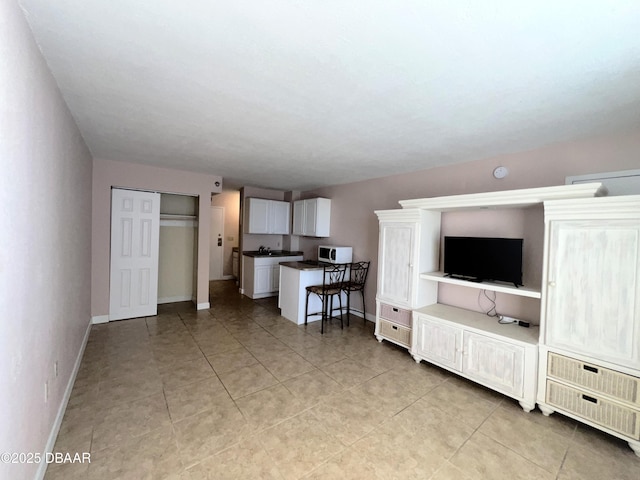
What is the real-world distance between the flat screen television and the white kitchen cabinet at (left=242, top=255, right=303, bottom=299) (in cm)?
344

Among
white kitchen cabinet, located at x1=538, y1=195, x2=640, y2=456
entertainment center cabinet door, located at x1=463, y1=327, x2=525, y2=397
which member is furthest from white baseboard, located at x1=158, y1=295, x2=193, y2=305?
white kitchen cabinet, located at x1=538, y1=195, x2=640, y2=456

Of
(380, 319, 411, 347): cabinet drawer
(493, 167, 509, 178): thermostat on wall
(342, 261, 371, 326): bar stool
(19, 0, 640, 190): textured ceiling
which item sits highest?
(19, 0, 640, 190): textured ceiling

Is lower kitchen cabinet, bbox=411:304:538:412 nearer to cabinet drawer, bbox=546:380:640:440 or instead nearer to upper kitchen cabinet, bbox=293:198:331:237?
cabinet drawer, bbox=546:380:640:440

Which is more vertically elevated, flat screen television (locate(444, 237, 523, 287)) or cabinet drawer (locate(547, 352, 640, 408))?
flat screen television (locate(444, 237, 523, 287))

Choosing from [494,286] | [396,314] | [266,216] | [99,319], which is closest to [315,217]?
Result: [266,216]

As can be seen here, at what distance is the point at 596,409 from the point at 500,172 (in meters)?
2.30

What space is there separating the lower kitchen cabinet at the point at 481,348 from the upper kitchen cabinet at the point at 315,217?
103 inches

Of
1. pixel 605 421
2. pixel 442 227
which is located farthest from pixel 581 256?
pixel 442 227

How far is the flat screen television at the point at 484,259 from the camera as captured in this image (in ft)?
8.59

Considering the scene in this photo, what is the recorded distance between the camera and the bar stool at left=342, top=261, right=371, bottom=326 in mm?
4430

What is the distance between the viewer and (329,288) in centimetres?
416

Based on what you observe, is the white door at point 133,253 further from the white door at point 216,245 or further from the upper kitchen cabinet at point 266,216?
the white door at point 216,245

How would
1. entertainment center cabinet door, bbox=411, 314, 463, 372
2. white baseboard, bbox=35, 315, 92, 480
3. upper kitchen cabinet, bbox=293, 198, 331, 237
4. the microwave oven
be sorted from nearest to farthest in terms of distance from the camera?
white baseboard, bbox=35, 315, 92, 480
entertainment center cabinet door, bbox=411, 314, 463, 372
the microwave oven
upper kitchen cabinet, bbox=293, 198, 331, 237

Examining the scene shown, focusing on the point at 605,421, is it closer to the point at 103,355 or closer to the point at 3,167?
the point at 3,167
